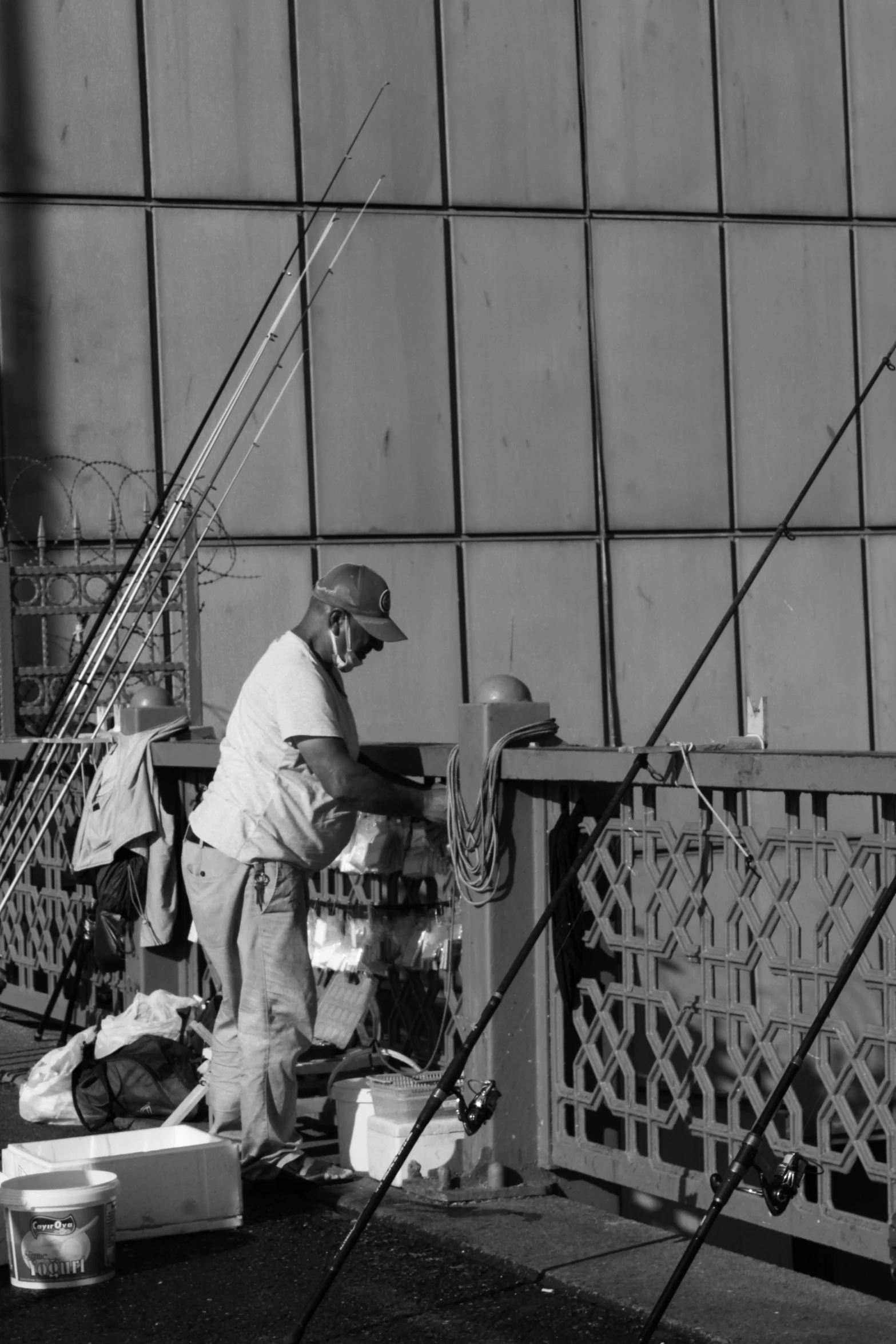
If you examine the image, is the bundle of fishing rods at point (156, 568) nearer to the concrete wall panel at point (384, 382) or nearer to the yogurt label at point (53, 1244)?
the concrete wall panel at point (384, 382)

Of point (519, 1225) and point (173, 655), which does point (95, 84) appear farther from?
point (519, 1225)

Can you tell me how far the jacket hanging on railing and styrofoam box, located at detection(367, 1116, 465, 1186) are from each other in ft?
7.50

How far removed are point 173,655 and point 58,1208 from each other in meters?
9.12

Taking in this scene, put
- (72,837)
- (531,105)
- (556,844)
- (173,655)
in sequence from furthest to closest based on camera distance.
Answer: (531,105)
(173,655)
(72,837)
(556,844)

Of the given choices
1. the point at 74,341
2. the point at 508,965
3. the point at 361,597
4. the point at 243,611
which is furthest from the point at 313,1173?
the point at 74,341

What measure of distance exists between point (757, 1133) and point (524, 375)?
12454 mm

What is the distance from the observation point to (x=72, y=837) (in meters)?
9.67

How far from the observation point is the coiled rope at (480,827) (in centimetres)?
592

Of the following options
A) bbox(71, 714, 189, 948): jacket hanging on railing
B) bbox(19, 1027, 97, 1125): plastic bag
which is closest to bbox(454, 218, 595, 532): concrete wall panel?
bbox(71, 714, 189, 948): jacket hanging on railing

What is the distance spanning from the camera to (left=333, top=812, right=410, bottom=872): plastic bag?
22.7 feet

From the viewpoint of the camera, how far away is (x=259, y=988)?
236 inches

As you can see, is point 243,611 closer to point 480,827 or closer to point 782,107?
point 782,107

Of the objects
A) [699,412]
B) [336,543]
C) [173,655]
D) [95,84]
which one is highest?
[95,84]

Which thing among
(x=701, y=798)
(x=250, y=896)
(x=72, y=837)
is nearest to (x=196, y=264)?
(x=72, y=837)
